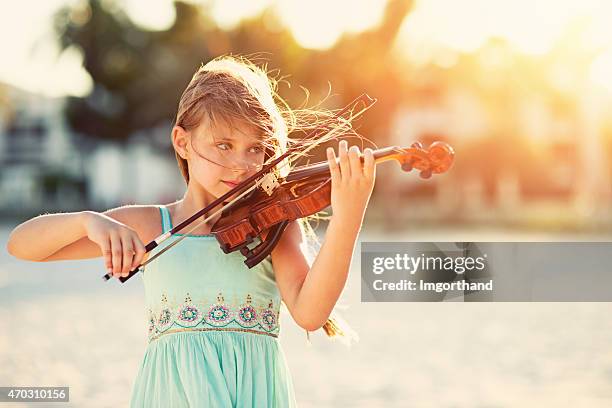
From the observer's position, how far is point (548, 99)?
112 ft

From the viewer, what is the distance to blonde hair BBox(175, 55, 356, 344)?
7.66ft

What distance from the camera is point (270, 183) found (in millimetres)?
2307

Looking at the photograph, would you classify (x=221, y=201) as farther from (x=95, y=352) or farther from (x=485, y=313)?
(x=485, y=313)

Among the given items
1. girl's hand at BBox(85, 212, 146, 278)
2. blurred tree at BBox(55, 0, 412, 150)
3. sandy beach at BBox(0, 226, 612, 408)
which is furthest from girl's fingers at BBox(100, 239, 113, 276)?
blurred tree at BBox(55, 0, 412, 150)

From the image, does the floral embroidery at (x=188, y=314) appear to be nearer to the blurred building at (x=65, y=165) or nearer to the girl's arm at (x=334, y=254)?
the girl's arm at (x=334, y=254)

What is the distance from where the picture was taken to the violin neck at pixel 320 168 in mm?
2105

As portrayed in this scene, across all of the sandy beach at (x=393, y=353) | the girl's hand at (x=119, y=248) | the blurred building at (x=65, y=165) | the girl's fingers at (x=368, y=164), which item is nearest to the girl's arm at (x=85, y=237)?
the girl's hand at (x=119, y=248)

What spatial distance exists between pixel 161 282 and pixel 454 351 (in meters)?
5.56

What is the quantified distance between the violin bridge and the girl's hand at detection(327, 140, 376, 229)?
10.8 inches

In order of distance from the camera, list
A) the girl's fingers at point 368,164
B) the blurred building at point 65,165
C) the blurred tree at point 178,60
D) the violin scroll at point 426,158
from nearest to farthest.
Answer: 1. the girl's fingers at point 368,164
2. the violin scroll at point 426,158
3. the blurred tree at point 178,60
4. the blurred building at point 65,165

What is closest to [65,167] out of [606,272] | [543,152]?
[543,152]

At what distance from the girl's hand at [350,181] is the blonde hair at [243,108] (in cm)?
29

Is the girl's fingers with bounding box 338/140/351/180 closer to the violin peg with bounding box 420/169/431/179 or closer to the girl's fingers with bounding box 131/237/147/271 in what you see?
the violin peg with bounding box 420/169/431/179

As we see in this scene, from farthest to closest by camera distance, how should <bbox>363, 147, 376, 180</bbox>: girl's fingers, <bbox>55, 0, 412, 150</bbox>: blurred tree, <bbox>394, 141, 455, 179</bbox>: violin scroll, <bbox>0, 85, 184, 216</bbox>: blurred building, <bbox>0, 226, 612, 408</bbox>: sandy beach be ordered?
<bbox>0, 85, 184, 216</bbox>: blurred building < <bbox>55, 0, 412, 150</bbox>: blurred tree < <bbox>0, 226, 612, 408</bbox>: sandy beach < <bbox>394, 141, 455, 179</bbox>: violin scroll < <bbox>363, 147, 376, 180</bbox>: girl's fingers
